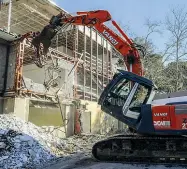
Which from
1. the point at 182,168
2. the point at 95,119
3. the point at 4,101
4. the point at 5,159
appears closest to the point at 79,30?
the point at 95,119

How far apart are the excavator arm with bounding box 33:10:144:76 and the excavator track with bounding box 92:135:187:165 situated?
1956 mm

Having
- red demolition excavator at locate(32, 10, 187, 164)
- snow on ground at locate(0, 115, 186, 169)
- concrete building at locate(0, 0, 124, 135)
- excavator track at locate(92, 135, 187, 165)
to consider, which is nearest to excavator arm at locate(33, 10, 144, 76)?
red demolition excavator at locate(32, 10, 187, 164)

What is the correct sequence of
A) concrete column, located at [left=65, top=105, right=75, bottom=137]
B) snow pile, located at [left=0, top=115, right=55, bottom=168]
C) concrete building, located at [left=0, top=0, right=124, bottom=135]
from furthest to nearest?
concrete column, located at [left=65, top=105, right=75, bottom=137] < concrete building, located at [left=0, top=0, right=124, bottom=135] < snow pile, located at [left=0, top=115, right=55, bottom=168]

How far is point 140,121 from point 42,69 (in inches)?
504

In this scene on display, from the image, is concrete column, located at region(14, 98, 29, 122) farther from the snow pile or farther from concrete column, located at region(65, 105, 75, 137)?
concrete column, located at region(65, 105, 75, 137)

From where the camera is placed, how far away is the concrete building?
13.4 meters

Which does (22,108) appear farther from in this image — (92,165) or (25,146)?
(92,165)

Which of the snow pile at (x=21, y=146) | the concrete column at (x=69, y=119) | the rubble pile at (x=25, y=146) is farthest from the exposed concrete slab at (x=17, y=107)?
the concrete column at (x=69, y=119)

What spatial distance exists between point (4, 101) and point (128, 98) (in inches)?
303

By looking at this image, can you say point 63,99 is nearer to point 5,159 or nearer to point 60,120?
point 60,120

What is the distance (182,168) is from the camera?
629cm

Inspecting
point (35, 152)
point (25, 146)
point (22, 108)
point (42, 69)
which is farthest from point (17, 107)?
point (42, 69)

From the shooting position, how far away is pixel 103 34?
8.73 meters

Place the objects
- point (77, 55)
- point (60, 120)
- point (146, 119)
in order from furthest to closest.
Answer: point (77, 55) → point (60, 120) → point (146, 119)
